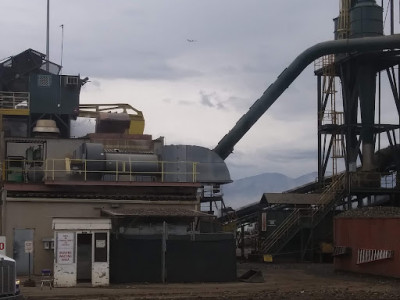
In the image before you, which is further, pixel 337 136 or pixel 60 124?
pixel 337 136

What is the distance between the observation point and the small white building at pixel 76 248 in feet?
93.0

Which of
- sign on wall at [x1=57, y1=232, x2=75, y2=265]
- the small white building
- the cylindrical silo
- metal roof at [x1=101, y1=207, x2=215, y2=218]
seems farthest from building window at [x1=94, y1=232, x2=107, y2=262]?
the cylindrical silo

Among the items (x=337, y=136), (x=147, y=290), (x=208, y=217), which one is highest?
(x=337, y=136)

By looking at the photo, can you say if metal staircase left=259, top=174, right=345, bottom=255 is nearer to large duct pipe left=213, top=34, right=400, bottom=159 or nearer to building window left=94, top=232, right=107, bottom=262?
large duct pipe left=213, top=34, right=400, bottom=159

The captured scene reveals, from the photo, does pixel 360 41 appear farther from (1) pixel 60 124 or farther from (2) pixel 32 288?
(2) pixel 32 288

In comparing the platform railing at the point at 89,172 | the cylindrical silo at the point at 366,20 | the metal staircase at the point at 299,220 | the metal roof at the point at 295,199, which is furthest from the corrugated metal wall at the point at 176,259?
the cylindrical silo at the point at 366,20

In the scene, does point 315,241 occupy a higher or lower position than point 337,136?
lower

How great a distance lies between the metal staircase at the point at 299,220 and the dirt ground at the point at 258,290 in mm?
12737

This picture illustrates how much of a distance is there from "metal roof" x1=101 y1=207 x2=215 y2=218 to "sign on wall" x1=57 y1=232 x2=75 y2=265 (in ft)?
8.99

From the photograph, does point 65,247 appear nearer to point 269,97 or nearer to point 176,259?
Answer: point 176,259

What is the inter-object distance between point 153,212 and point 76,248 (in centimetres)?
450

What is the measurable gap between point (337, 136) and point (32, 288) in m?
32.4

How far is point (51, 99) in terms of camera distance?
47938 millimetres

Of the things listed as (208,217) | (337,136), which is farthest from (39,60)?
(208,217)
